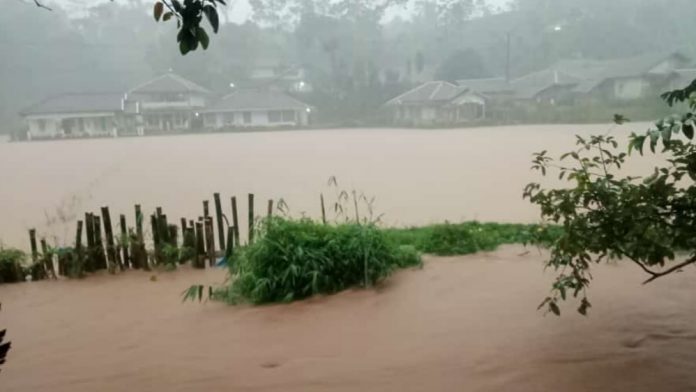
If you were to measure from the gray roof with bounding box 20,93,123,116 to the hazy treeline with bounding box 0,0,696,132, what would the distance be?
1.79ft

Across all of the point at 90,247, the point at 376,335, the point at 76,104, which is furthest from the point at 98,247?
the point at 76,104

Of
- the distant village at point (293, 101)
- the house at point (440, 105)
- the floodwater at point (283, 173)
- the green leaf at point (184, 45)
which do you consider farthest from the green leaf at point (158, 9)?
the house at point (440, 105)

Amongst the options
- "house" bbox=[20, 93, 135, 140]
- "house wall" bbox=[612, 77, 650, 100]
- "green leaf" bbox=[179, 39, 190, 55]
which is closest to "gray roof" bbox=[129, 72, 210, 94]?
"house" bbox=[20, 93, 135, 140]

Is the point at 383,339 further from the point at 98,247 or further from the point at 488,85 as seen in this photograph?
the point at 488,85

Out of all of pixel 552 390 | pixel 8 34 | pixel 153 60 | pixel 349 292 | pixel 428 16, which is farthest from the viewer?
pixel 428 16

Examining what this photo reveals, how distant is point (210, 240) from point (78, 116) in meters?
12.6

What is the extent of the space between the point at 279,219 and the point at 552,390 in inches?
79.5

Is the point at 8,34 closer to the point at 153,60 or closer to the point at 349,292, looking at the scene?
the point at 153,60

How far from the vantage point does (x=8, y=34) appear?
14.3 meters

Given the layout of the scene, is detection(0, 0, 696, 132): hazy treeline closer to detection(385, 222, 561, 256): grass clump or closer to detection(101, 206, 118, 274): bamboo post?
detection(385, 222, 561, 256): grass clump

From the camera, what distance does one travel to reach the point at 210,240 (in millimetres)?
3982

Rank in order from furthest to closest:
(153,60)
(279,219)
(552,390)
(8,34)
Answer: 1. (153,60)
2. (8,34)
3. (279,219)
4. (552,390)

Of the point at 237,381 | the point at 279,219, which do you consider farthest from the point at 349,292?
the point at 237,381

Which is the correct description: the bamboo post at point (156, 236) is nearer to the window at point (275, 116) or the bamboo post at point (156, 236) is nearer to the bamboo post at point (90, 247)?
the bamboo post at point (90, 247)
